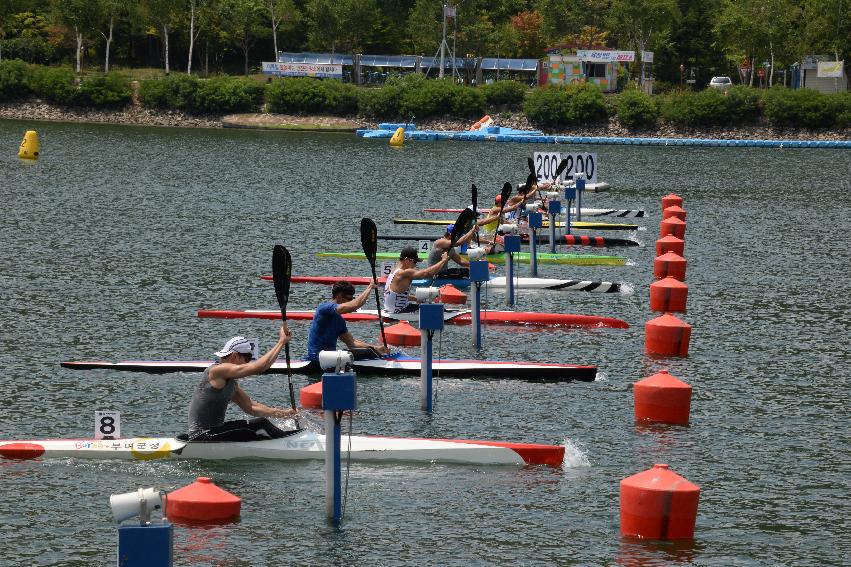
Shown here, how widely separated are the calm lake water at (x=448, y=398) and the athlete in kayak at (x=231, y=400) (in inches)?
15.4

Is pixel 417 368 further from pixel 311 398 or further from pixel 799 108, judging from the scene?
pixel 799 108

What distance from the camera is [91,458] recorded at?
56.0 ft

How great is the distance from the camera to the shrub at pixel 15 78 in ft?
374

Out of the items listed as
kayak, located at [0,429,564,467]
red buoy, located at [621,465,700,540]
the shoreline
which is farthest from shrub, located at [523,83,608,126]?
red buoy, located at [621,465,700,540]

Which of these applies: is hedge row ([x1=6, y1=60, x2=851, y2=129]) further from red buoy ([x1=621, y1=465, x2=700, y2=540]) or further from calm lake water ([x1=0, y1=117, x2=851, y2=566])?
red buoy ([x1=621, y1=465, x2=700, y2=540])

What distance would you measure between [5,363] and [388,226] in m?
24.1

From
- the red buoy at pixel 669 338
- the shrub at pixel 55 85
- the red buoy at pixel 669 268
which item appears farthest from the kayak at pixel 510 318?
the shrub at pixel 55 85

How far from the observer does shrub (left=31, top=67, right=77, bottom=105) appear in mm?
113438

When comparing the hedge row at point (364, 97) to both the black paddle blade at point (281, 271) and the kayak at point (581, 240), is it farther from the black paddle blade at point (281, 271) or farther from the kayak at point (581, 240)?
the black paddle blade at point (281, 271)

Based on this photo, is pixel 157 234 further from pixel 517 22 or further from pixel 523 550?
pixel 517 22

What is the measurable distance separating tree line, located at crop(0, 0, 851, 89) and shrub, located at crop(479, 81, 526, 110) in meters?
8.67

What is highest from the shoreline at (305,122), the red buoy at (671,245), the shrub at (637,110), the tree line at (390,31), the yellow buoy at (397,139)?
the tree line at (390,31)

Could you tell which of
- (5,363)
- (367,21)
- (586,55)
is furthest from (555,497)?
(367,21)

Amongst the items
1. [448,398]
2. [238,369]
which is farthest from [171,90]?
[238,369]
